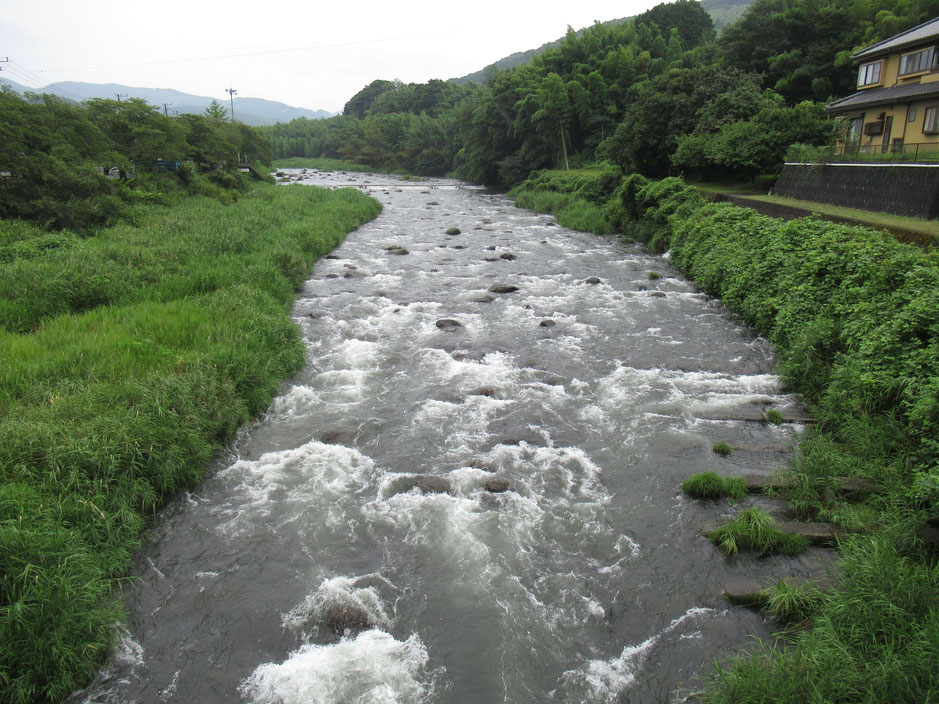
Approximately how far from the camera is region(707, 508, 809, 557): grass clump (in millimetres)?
7457

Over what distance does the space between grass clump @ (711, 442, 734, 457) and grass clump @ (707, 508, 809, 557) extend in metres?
2.04

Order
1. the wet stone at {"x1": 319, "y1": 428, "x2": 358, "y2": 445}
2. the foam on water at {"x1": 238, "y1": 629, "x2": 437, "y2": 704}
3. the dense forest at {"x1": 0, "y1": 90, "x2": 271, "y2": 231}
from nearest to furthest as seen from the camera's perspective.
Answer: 1. the foam on water at {"x1": 238, "y1": 629, "x2": 437, "y2": 704}
2. the wet stone at {"x1": 319, "y1": 428, "x2": 358, "y2": 445}
3. the dense forest at {"x1": 0, "y1": 90, "x2": 271, "y2": 231}

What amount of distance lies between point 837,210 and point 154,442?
21.8 meters

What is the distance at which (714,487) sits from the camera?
866 cm

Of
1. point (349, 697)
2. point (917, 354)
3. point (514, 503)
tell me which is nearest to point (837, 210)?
point (917, 354)

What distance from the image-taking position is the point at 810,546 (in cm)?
754

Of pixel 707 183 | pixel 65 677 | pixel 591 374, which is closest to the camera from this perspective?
pixel 65 677

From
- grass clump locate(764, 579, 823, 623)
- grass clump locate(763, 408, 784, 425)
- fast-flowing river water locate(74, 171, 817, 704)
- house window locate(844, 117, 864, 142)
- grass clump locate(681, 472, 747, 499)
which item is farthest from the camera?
house window locate(844, 117, 864, 142)

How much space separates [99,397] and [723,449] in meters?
10.2

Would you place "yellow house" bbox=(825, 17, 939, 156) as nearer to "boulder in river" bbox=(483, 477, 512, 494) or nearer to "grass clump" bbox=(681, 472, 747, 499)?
"grass clump" bbox=(681, 472, 747, 499)

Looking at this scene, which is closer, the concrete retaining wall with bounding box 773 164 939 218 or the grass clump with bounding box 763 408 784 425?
the grass clump with bounding box 763 408 784 425

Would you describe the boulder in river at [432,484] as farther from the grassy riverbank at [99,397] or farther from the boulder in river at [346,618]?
the grassy riverbank at [99,397]

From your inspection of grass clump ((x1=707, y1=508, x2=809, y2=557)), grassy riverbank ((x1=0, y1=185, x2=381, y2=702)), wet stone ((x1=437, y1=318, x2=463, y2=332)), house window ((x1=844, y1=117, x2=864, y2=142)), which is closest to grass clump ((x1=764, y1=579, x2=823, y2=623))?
grass clump ((x1=707, y1=508, x2=809, y2=557))

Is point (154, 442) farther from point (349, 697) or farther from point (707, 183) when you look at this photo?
point (707, 183)
